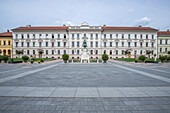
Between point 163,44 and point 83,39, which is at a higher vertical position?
point 83,39

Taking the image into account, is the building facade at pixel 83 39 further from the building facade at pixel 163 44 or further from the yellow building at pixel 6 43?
the building facade at pixel 163 44

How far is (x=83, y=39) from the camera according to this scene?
48.4 metres

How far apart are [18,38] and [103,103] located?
186 feet

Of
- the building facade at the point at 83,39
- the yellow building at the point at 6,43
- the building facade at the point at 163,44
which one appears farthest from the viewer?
the building facade at the point at 163,44

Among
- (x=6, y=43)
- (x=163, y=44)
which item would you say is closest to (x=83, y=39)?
(x=6, y=43)

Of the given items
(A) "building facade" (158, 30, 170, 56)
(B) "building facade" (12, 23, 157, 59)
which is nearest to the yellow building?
(B) "building facade" (12, 23, 157, 59)

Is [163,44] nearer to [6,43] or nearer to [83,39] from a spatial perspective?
[83,39]

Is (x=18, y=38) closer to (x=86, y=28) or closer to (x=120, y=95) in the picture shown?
(x=86, y=28)

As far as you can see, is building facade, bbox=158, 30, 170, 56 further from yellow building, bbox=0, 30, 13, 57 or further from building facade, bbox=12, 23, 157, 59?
yellow building, bbox=0, 30, 13, 57

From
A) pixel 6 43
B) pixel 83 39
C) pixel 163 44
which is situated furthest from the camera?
pixel 163 44

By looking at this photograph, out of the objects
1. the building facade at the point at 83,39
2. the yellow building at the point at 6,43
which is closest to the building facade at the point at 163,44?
the building facade at the point at 83,39

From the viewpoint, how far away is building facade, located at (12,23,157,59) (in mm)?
48500

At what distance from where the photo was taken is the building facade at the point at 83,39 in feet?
159

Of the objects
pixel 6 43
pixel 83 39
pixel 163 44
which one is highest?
pixel 83 39
